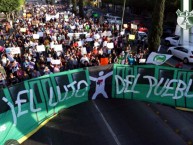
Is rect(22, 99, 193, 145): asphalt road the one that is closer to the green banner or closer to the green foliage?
the green banner

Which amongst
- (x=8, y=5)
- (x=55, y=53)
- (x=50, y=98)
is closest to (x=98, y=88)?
(x=50, y=98)

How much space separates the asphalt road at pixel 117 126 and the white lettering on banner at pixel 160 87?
978mm

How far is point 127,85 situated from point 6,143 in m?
6.14

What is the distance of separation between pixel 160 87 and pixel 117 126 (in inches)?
112

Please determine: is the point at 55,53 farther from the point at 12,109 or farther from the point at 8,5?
the point at 8,5

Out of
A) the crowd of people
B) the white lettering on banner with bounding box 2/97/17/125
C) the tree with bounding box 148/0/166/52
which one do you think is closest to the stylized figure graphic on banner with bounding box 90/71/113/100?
the crowd of people

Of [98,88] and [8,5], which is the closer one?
[98,88]

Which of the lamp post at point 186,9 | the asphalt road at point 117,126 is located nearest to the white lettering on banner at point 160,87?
the asphalt road at point 117,126

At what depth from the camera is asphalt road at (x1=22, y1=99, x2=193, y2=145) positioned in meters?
13.1

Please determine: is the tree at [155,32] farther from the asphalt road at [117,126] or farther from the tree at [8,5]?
the tree at [8,5]

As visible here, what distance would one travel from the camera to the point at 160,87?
50.6 feet

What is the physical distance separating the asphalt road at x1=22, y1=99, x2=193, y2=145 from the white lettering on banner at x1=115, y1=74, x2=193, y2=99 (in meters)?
0.98

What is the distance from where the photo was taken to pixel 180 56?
2878cm

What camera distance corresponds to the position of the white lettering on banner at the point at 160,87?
49.8ft
